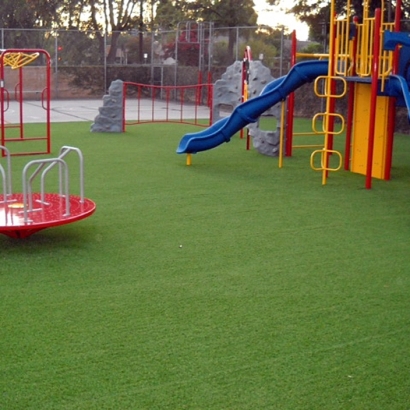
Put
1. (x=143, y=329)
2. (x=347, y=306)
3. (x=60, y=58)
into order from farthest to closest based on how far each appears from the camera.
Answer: (x=60, y=58) → (x=347, y=306) → (x=143, y=329)

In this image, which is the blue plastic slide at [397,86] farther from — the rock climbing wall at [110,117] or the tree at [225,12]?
the tree at [225,12]

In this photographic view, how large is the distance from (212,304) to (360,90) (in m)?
6.36

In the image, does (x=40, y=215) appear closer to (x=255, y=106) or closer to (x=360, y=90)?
(x=255, y=106)

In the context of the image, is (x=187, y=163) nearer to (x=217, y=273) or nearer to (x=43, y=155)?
(x=43, y=155)

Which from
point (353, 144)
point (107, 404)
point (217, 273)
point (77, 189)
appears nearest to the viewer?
point (107, 404)

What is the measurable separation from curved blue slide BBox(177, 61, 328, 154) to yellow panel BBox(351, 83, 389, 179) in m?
0.67

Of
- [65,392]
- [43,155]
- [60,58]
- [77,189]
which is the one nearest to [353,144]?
[77,189]

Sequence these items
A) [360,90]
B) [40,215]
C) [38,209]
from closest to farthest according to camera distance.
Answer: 1. [40,215]
2. [38,209]
3. [360,90]

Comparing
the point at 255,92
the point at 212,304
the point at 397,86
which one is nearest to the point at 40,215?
the point at 212,304

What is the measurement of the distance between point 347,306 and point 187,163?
652 centimetres

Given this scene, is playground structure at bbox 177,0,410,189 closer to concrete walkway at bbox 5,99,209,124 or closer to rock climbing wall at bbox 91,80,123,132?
rock climbing wall at bbox 91,80,123,132

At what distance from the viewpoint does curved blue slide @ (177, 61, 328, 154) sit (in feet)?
34.7

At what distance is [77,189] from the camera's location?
29.4ft

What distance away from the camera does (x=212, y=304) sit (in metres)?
5.02
